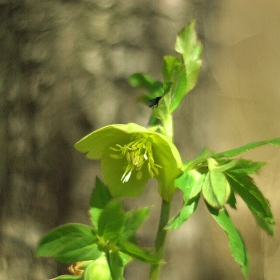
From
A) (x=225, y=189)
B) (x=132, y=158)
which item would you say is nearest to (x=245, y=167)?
(x=225, y=189)

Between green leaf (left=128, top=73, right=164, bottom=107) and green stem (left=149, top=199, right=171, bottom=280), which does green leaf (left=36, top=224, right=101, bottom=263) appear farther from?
green leaf (left=128, top=73, right=164, bottom=107)

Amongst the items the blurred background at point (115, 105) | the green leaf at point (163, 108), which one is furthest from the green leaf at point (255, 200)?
the blurred background at point (115, 105)

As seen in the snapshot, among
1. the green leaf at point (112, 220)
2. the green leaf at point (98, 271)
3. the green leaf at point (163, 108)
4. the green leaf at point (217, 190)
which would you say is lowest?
the green leaf at point (98, 271)

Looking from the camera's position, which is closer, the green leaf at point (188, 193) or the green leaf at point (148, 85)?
the green leaf at point (188, 193)

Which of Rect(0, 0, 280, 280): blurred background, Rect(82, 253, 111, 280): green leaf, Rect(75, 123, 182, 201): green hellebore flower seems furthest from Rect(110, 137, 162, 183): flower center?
Rect(0, 0, 280, 280): blurred background

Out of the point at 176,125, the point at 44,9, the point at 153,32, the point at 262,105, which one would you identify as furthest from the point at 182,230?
the point at 44,9

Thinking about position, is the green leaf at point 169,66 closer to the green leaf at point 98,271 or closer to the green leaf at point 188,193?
the green leaf at point 188,193

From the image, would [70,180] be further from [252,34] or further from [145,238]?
[252,34]
